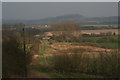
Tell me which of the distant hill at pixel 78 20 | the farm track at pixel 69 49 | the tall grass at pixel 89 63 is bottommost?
the tall grass at pixel 89 63

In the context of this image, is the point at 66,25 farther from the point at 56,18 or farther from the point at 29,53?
the point at 29,53

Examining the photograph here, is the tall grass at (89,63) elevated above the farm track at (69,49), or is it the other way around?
the farm track at (69,49)

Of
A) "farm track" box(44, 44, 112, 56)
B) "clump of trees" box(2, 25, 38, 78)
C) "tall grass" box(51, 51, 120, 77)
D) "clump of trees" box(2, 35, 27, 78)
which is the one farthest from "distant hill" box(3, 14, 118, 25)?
"tall grass" box(51, 51, 120, 77)

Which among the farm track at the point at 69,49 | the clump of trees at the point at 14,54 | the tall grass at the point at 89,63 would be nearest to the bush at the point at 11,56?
the clump of trees at the point at 14,54

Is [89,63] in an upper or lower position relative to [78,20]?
lower

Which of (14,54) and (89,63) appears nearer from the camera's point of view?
(14,54)

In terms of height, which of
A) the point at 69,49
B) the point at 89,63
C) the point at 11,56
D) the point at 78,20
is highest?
the point at 78,20

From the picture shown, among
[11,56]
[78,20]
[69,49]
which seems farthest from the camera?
[69,49]

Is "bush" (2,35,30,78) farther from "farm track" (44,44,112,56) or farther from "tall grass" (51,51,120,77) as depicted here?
"tall grass" (51,51,120,77)

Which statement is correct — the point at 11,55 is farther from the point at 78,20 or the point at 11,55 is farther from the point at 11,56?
the point at 78,20

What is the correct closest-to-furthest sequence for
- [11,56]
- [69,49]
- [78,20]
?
1. [11,56]
2. [78,20]
3. [69,49]

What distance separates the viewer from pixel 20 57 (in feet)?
11.2

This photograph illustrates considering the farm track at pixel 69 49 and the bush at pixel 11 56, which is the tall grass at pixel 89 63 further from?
the bush at pixel 11 56

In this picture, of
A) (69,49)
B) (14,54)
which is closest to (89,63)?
(69,49)
